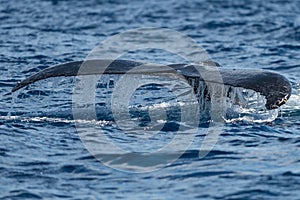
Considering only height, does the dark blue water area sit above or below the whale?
below

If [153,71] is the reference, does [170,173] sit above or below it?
below

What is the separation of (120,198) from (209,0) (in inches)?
528

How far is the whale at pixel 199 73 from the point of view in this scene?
318 inches

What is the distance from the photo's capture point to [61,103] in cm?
1039

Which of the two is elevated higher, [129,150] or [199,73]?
[199,73]

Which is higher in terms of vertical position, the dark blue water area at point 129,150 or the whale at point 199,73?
the whale at point 199,73

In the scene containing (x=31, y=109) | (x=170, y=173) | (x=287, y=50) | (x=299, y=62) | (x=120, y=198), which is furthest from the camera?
(x=287, y=50)

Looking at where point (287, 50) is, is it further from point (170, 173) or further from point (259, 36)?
point (170, 173)

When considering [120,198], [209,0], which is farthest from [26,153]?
[209,0]

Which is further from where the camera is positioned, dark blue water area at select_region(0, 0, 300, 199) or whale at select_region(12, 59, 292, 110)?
whale at select_region(12, 59, 292, 110)

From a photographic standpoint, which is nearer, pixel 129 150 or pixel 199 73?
pixel 129 150

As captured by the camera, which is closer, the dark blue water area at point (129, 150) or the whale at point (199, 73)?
the dark blue water area at point (129, 150)

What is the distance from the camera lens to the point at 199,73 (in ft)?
28.1

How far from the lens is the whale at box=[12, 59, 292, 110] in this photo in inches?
318
